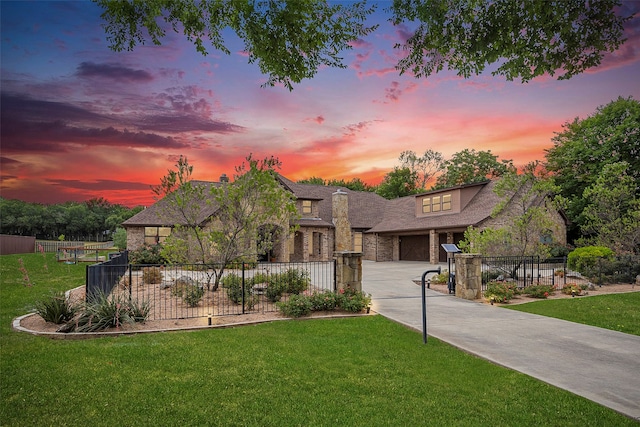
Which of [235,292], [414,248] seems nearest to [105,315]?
[235,292]

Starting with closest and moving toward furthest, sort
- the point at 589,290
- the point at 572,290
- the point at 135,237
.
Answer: the point at 572,290
the point at 589,290
the point at 135,237

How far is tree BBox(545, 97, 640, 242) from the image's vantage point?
1225 inches

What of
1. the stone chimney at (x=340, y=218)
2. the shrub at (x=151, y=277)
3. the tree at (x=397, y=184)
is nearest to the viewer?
the shrub at (x=151, y=277)

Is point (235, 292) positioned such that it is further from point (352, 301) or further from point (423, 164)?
point (423, 164)

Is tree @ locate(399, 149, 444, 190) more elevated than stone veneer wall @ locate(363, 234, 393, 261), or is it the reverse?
tree @ locate(399, 149, 444, 190)

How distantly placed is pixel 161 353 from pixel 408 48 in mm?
7051

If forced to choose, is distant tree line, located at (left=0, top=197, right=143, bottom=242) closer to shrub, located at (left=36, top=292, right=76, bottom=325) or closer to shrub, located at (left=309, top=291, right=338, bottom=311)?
shrub, located at (left=36, top=292, right=76, bottom=325)

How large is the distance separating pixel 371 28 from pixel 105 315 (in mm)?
7996

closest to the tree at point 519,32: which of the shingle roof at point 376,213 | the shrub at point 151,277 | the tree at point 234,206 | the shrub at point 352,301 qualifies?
the shrub at point 352,301

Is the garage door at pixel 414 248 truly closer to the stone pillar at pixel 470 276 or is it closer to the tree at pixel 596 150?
the tree at pixel 596 150

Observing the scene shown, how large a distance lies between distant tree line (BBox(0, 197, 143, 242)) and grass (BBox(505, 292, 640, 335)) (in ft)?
206

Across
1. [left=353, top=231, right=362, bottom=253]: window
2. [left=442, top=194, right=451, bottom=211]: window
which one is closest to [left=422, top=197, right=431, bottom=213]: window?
[left=442, top=194, right=451, bottom=211]: window

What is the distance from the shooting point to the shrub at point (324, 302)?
10242 millimetres

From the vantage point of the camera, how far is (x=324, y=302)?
1026cm
